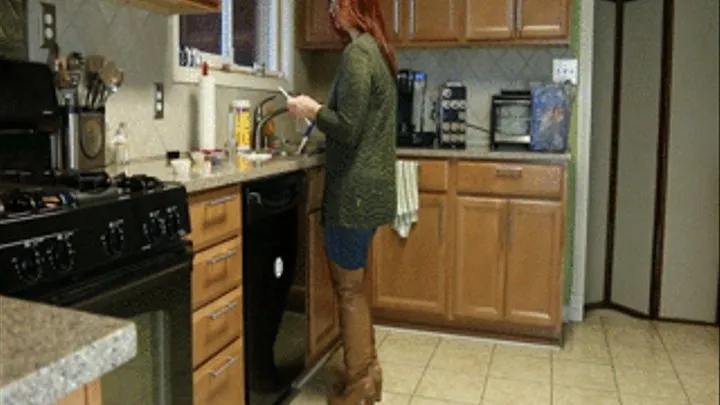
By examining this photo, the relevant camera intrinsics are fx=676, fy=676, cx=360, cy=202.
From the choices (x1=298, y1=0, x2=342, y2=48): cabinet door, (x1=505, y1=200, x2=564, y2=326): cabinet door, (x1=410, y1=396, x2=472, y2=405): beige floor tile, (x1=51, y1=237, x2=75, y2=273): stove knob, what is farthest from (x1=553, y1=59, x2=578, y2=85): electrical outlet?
(x1=51, y1=237, x2=75, y2=273): stove knob

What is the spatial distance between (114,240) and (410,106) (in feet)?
7.72

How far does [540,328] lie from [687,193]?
1.07m

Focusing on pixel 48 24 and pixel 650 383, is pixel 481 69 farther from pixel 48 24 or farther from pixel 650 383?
pixel 48 24

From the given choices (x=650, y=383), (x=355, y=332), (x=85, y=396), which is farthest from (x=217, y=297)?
(x=650, y=383)

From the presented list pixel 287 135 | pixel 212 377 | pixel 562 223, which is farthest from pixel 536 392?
pixel 287 135

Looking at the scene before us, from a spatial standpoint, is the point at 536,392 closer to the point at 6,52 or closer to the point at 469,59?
the point at 469,59

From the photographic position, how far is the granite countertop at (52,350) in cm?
54

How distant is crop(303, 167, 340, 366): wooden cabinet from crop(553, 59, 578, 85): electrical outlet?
1478 millimetres

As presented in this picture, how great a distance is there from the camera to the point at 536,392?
2.73m

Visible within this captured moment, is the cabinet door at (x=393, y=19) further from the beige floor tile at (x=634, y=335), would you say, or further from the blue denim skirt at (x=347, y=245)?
the beige floor tile at (x=634, y=335)

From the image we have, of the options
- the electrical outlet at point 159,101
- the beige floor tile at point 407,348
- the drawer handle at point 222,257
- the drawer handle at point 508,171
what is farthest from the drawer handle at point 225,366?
the drawer handle at point 508,171

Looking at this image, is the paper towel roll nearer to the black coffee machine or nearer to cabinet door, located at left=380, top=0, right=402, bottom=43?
the black coffee machine

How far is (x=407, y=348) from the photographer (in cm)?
322

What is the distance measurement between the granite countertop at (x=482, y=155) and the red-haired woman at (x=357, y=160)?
83 cm
